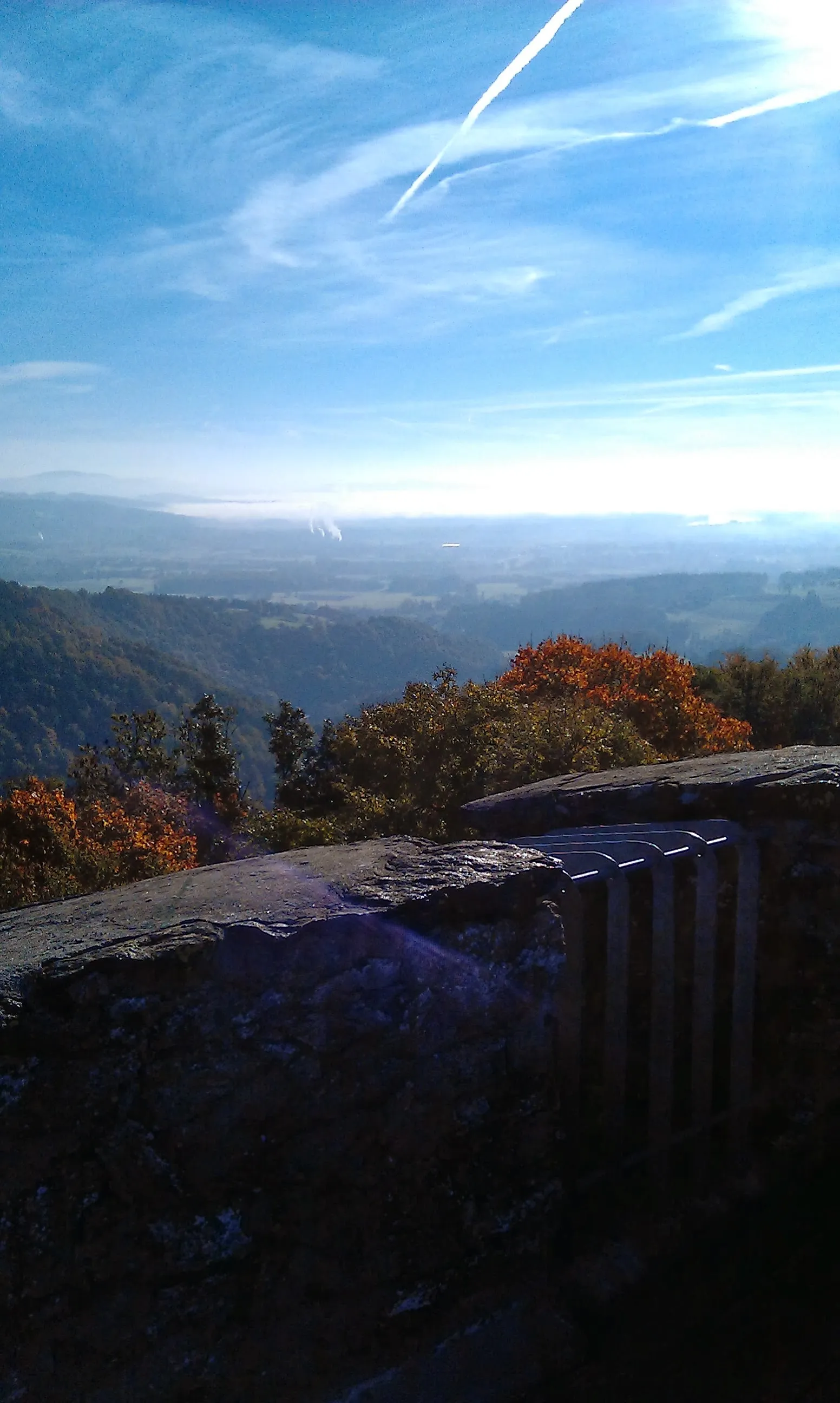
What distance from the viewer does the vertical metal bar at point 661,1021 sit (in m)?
3.37

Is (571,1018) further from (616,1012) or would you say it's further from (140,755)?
(140,755)

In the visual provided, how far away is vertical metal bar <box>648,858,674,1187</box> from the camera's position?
3369 mm

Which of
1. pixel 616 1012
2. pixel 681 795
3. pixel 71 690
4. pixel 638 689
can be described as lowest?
pixel 71 690

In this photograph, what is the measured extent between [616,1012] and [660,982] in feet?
0.80

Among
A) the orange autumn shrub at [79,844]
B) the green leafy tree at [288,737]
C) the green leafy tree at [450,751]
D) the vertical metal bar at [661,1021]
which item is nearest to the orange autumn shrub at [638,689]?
the green leafy tree at [450,751]

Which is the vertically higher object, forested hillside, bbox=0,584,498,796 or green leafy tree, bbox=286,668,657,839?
green leafy tree, bbox=286,668,657,839

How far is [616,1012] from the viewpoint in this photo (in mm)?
3344

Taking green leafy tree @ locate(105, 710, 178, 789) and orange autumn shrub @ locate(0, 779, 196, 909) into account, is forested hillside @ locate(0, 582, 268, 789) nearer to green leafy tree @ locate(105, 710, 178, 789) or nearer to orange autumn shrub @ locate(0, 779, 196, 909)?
green leafy tree @ locate(105, 710, 178, 789)

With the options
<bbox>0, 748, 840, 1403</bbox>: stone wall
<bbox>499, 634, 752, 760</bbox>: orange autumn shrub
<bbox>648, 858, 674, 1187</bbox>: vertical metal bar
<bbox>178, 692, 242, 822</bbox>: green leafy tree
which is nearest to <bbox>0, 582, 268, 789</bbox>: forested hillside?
<bbox>178, 692, 242, 822</bbox>: green leafy tree

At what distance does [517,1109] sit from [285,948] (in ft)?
3.70

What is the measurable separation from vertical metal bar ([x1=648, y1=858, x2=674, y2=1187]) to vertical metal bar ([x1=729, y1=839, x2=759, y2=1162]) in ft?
1.23

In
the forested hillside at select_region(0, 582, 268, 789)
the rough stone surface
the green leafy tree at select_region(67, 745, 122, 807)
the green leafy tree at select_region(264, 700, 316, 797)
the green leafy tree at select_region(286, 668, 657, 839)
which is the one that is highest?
the rough stone surface

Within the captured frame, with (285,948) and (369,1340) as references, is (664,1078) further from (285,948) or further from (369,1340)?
(285,948)

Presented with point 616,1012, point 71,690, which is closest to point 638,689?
point 616,1012
